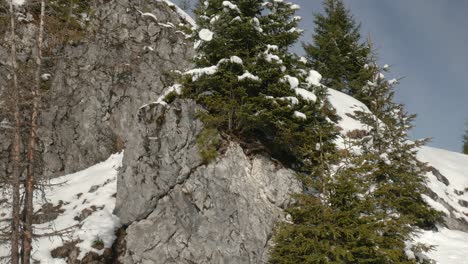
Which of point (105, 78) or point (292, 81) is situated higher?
point (105, 78)

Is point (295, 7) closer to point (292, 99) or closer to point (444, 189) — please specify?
point (292, 99)

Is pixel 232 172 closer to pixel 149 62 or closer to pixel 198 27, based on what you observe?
pixel 198 27

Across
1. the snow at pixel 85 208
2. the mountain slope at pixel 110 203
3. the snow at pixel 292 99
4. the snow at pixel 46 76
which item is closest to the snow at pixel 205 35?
the snow at pixel 292 99

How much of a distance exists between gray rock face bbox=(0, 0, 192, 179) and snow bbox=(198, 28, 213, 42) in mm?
8915

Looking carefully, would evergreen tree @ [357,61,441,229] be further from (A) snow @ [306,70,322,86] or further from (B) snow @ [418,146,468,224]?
(A) snow @ [306,70,322,86]

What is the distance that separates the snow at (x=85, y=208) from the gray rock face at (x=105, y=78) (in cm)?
151

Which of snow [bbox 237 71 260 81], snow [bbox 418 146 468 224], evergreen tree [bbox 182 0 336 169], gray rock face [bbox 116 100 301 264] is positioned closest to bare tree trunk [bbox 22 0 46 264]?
gray rock face [bbox 116 100 301 264]

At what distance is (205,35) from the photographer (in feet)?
45.3

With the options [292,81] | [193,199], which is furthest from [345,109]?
[193,199]

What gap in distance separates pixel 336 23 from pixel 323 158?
23605 mm

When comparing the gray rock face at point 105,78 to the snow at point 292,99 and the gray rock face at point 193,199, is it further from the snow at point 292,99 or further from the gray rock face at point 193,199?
the snow at point 292,99

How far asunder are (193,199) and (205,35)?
6069mm

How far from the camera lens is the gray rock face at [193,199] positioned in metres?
12.1

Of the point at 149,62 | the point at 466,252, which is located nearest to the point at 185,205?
the point at 466,252
